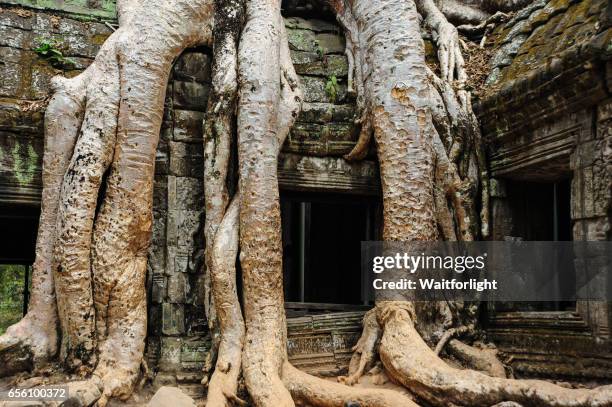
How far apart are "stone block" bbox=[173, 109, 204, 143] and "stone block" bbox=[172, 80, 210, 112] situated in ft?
0.16

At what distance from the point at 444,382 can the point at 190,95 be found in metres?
2.55

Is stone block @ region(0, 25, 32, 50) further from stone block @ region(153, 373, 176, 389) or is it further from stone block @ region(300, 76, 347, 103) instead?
stone block @ region(153, 373, 176, 389)

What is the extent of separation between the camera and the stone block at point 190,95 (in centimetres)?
457

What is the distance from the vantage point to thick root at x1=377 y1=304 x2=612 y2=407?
3168mm

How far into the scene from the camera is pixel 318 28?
5.26m

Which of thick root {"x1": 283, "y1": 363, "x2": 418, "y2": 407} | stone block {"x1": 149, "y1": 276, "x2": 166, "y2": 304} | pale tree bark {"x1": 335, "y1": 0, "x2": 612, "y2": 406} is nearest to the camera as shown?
thick root {"x1": 283, "y1": 363, "x2": 418, "y2": 407}

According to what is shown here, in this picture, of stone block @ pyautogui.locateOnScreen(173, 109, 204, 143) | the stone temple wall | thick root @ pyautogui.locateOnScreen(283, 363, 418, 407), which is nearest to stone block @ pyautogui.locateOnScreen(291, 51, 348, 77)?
the stone temple wall

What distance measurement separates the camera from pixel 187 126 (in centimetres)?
454

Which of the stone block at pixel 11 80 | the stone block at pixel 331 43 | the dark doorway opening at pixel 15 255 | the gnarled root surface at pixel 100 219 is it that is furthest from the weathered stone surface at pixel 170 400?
the stone block at pixel 331 43

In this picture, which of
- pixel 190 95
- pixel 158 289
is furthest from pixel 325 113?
pixel 158 289

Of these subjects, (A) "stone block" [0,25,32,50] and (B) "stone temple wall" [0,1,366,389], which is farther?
(A) "stone block" [0,25,32,50]

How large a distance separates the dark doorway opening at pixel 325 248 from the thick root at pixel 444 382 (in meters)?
2.50

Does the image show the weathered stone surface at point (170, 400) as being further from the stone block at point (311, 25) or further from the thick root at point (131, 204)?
the stone block at point (311, 25)

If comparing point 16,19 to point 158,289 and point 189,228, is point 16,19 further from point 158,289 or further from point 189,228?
point 158,289
